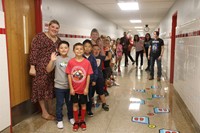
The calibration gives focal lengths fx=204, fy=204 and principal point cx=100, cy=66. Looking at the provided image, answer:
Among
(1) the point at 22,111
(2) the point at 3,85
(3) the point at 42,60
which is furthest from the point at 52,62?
(1) the point at 22,111

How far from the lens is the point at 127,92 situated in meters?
4.89

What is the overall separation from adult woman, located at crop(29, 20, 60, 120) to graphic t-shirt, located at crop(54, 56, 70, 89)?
0.28 meters

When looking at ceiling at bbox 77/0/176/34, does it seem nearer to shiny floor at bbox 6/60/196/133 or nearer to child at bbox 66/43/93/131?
shiny floor at bbox 6/60/196/133

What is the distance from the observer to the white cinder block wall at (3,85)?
2.42 metres

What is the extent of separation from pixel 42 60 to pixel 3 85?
0.78 metres

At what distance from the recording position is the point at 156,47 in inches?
236

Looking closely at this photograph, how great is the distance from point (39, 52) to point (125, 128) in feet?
5.60

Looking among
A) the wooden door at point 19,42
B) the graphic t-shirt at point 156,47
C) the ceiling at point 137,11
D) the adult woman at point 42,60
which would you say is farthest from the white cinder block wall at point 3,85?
the graphic t-shirt at point 156,47

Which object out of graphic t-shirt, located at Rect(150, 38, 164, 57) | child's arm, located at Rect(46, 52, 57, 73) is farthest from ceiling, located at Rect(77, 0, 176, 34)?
child's arm, located at Rect(46, 52, 57, 73)

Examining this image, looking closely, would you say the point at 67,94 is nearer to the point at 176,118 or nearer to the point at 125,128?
the point at 125,128

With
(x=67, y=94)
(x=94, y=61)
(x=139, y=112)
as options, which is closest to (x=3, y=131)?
(x=67, y=94)

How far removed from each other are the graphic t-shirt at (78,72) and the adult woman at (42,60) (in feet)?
1.66

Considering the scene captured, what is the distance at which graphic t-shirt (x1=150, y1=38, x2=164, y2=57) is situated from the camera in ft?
19.5

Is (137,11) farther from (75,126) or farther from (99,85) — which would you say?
(75,126)
